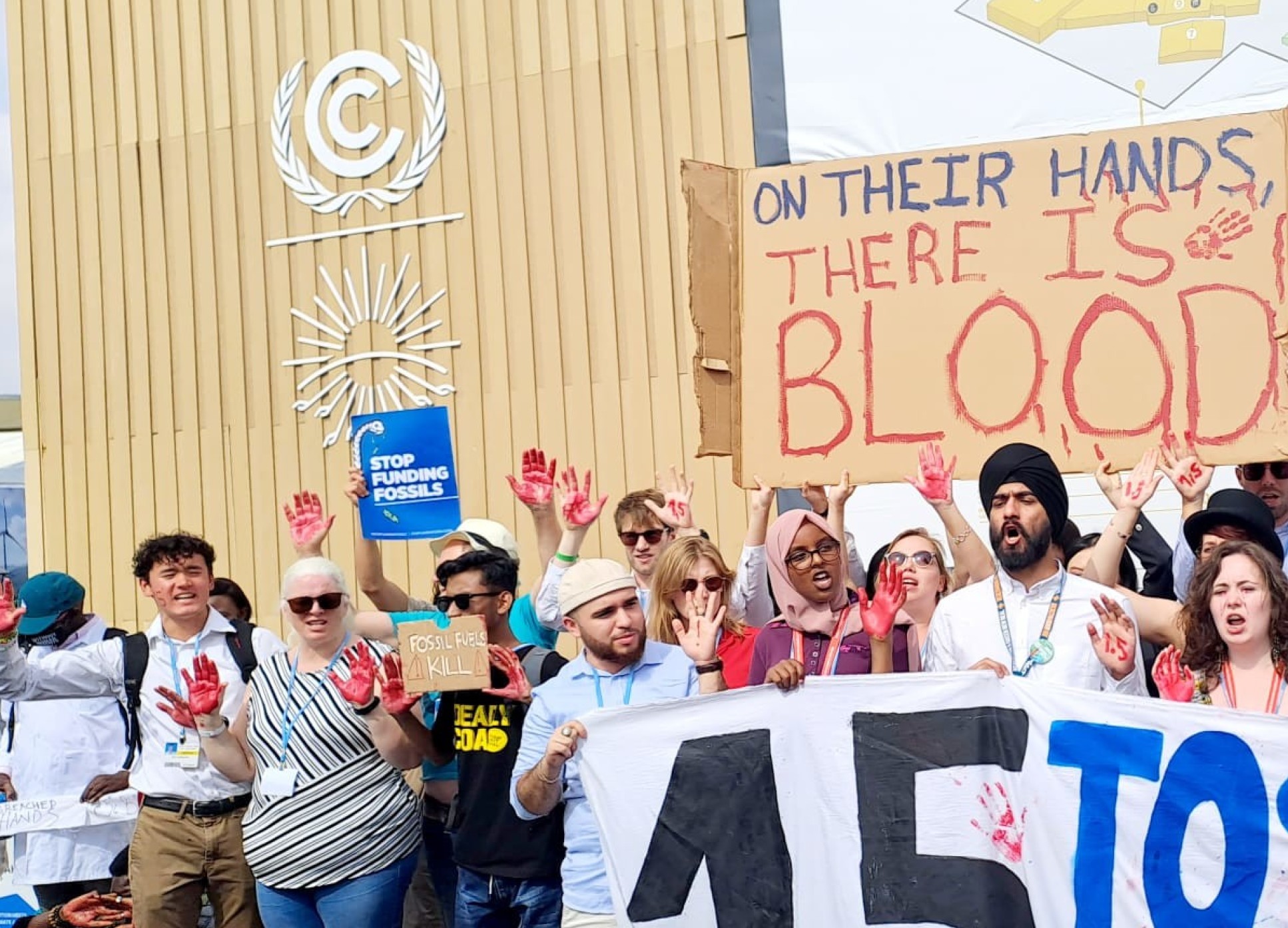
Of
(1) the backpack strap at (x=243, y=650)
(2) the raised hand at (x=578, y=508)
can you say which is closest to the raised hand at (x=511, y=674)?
(2) the raised hand at (x=578, y=508)

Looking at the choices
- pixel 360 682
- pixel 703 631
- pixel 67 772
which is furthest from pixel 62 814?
pixel 703 631

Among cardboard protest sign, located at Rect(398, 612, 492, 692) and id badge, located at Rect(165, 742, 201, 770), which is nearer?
cardboard protest sign, located at Rect(398, 612, 492, 692)

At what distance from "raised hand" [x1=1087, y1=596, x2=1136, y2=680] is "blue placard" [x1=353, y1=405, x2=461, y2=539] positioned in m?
3.21

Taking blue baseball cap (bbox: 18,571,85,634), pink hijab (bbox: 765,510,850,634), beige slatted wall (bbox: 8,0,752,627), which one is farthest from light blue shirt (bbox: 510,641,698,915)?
beige slatted wall (bbox: 8,0,752,627)

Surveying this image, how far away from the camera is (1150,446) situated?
5062 mm

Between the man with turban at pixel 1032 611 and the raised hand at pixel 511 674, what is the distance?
116 cm

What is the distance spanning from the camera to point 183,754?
5.39m

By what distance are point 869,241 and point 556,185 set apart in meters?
4.22

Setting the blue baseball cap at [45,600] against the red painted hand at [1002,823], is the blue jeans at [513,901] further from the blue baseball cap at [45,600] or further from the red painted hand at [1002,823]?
the blue baseball cap at [45,600]

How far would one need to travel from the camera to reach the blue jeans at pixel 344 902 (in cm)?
496

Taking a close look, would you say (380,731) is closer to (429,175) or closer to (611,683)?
(611,683)

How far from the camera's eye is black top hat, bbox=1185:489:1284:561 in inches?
185

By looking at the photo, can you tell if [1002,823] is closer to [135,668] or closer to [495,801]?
[495,801]

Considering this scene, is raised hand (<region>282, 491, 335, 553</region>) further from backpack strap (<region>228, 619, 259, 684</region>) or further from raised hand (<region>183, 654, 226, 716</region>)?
raised hand (<region>183, 654, 226, 716</region>)
